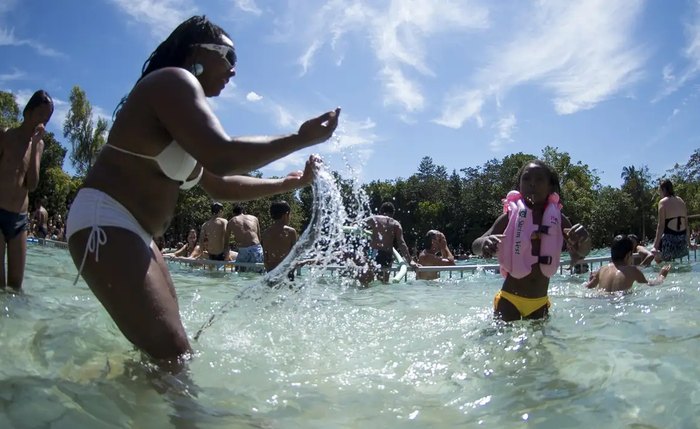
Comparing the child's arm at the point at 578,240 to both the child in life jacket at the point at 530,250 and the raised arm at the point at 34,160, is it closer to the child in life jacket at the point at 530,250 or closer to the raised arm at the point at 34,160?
the child in life jacket at the point at 530,250

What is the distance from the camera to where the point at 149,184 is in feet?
7.40

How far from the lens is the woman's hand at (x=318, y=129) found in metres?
2.04

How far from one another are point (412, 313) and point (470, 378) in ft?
7.74

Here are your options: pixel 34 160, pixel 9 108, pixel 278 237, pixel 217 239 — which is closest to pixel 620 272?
pixel 278 237

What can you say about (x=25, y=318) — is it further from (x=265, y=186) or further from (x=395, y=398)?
(x=395, y=398)

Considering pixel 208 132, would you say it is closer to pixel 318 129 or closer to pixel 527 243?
pixel 318 129

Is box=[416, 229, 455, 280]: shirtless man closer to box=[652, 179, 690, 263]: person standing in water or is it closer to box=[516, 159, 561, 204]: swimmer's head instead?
box=[652, 179, 690, 263]: person standing in water

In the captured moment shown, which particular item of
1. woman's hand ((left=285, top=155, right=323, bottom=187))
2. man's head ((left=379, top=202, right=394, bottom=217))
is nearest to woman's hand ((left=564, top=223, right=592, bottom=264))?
woman's hand ((left=285, top=155, right=323, bottom=187))

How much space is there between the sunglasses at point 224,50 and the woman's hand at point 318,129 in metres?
0.71

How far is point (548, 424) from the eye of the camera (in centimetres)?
213

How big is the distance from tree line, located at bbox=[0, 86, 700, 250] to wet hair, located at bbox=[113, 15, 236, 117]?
135ft

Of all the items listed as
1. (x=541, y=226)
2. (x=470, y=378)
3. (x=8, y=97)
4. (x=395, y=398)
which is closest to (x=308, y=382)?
(x=395, y=398)

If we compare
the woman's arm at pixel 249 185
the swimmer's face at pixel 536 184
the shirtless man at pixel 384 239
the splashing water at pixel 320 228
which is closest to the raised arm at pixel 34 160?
the splashing water at pixel 320 228

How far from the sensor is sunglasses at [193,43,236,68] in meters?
2.46
